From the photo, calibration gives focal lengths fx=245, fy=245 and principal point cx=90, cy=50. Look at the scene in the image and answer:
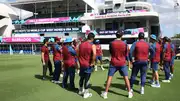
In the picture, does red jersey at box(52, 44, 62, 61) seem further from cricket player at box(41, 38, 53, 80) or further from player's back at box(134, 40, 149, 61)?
player's back at box(134, 40, 149, 61)

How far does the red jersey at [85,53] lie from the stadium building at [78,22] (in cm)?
4083

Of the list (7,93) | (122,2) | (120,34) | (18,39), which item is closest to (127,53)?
(120,34)

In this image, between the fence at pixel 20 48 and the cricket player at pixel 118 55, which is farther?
the fence at pixel 20 48

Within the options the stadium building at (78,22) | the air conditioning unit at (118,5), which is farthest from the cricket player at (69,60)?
the air conditioning unit at (118,5)

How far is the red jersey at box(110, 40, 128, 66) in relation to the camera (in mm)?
6723

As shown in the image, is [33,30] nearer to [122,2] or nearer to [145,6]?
[122,2]

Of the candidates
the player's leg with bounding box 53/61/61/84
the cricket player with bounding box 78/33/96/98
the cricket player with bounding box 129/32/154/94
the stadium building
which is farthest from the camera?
the stadium building

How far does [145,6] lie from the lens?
54.3 meters

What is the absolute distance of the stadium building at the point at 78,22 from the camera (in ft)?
164

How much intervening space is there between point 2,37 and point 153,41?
57236 mm

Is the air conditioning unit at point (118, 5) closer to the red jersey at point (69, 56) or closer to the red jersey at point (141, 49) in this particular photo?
the red jersey at point (69, 56)

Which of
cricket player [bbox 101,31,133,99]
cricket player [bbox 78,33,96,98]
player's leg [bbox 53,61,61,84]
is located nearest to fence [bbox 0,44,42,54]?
player's leg [bbox 53,61,61,84]

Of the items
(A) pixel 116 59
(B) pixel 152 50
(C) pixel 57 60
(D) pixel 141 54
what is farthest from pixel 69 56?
(B) pixel 152 50

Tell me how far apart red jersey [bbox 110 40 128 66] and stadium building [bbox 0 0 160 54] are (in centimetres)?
4093
